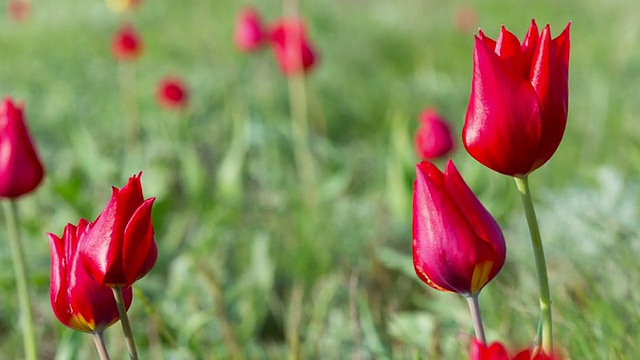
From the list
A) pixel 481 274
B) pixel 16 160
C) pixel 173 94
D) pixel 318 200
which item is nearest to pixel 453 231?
pixel 481 274

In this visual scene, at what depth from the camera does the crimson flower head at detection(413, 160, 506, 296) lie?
649 mm

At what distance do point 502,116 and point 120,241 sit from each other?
0.31 m

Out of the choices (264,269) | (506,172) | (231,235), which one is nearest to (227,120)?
(231,235)

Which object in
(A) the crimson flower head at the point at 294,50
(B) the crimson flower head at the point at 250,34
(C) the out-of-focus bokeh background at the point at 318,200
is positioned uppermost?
(B) the crimson flower head at the point at 250,34

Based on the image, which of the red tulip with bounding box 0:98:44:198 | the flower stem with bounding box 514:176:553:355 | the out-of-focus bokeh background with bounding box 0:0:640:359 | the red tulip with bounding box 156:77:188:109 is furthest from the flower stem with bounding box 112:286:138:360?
the red tulip with bounding box 156:77:188:109

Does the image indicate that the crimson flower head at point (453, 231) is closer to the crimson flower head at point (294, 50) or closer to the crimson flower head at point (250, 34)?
the crimson flower head at point (294, 50)

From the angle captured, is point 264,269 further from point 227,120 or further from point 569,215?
point 227,120

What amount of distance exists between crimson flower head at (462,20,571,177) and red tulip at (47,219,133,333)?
0.33 m

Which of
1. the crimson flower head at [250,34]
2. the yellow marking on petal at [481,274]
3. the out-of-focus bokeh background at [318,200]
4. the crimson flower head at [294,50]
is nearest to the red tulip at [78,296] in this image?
the out-of-focus bokeh background at [318,200]

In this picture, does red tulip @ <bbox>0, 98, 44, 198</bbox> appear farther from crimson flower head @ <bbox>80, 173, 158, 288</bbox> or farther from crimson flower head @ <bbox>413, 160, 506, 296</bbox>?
crimson flower head @ <bbox>413, 160, 506, 296</bbox>

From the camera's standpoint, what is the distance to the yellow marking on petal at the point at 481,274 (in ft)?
2.16

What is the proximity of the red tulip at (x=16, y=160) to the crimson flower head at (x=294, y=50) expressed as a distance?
4.32 feet

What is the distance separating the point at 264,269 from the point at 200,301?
0.18 m

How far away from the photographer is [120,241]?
68cm
